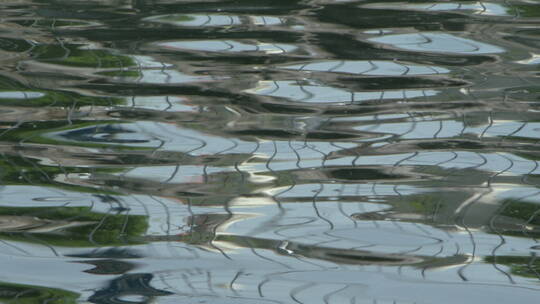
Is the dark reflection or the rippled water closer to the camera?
the dark reflection

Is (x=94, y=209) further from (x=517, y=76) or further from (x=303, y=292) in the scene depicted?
(x=517, y=76)

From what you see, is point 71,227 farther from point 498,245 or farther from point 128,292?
point 498,245

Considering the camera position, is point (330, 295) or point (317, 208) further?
point (317, 208)

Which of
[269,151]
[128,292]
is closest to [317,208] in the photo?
[269,151]

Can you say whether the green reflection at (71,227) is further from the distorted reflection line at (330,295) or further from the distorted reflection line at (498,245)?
the distorted reflection line at (498,245)

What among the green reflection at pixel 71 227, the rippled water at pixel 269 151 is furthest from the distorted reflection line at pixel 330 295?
the green reflection at pixel 71 227

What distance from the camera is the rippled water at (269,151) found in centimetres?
214

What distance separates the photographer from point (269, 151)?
9.28 ft

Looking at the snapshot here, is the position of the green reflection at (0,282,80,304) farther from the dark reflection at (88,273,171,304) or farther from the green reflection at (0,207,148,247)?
the green reflection at (0,207,148,247)

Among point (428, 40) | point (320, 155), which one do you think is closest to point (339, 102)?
point (320, 155)

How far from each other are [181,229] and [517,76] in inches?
60.9

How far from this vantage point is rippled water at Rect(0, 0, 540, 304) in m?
2.14

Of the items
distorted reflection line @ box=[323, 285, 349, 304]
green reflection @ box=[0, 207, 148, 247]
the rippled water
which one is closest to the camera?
distorted reflection line @ box=[323, 285, 349, 304]

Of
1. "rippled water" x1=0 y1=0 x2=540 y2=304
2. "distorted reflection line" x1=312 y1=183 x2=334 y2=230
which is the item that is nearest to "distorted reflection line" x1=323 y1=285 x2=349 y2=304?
"rippled water" x1=0 y1=0 x2=540 y2=304
